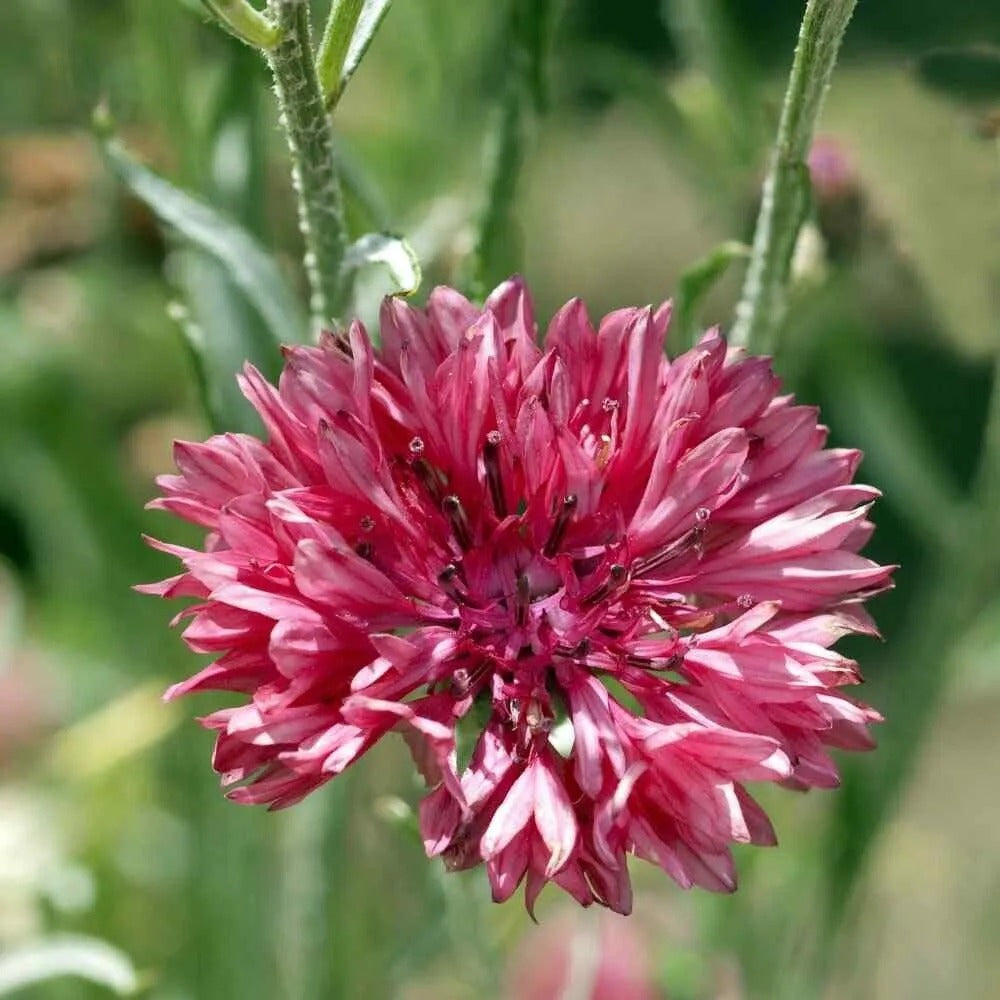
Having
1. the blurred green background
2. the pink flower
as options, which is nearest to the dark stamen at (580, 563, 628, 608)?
the pink flower

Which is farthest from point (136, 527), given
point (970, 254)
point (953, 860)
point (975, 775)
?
point (975, 775)

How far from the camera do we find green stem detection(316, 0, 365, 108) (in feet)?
1.45

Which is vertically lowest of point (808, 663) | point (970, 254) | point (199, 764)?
point (199, 764)

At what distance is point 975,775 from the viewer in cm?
190

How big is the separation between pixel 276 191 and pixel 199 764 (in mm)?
391

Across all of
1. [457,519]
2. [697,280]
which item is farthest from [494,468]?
[697,280]

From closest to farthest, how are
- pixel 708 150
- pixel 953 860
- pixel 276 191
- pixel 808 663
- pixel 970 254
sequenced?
pixel 808 663
pixel 970 254
pixel 708 150
pixel 276 191
pixel 953 860

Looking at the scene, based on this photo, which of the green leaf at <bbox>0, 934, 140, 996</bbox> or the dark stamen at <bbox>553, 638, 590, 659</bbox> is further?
the green leaf at <bbox>0, 934, 140, 996</bbox>

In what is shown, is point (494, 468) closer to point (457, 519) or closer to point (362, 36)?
point (457, 519)

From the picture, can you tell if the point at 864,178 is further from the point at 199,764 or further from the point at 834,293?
the point at 199,764

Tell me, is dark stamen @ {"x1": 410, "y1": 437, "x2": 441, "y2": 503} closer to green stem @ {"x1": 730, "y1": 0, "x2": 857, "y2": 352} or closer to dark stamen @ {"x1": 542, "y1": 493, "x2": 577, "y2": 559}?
dark stamen @ {"x1": 542, "y1": 493, "x2": 577, "y2": 559}

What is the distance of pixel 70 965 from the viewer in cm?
65

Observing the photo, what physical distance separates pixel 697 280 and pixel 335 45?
0.58 ft

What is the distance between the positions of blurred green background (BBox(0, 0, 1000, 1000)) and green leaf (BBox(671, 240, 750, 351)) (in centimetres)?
10
